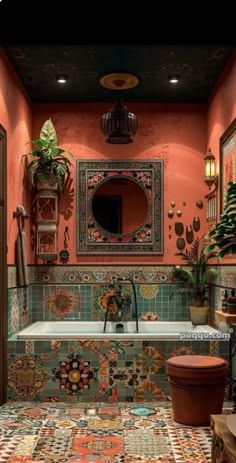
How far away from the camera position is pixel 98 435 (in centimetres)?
376

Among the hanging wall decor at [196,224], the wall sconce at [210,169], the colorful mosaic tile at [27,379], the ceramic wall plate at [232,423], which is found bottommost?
the colorful mosaic tile at [27,379]

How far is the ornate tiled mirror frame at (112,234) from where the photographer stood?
586cm

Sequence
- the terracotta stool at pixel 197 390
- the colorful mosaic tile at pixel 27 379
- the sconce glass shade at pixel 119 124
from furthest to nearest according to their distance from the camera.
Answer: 1. the sconce glass shade at pixel 119 124
2. the colorful mosaic tile at pixel 27 379
3. the terracotta stool at pixel 197 390

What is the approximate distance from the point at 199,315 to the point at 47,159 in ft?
7.18

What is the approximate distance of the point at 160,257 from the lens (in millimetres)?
5855

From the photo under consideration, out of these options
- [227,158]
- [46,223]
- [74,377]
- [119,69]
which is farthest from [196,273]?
[119,69]

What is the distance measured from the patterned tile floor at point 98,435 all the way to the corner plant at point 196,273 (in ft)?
4.68

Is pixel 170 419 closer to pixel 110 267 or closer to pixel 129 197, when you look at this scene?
pixel 110 267

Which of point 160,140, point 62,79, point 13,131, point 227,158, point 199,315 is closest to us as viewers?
point 227,158

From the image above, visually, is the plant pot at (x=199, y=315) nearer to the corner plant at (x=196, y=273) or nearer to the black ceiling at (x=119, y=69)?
the corner plant at (x=196, y=273)

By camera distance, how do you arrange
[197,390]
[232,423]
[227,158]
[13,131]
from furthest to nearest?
[13,131]
[227,158]
[197,390]
[232,423]

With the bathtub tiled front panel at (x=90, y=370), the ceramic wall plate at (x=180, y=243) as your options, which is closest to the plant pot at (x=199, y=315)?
the ceramic wall plate at (x=180, y=243)

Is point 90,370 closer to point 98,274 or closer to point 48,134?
point 98,274

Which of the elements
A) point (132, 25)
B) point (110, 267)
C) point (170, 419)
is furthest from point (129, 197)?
point (132, 25)
